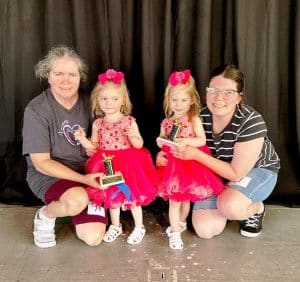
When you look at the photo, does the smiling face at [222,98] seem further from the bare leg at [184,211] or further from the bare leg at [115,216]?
the bare leg at [115,216]

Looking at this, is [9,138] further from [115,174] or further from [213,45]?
[213,45]

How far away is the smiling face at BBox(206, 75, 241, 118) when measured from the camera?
2.37 m

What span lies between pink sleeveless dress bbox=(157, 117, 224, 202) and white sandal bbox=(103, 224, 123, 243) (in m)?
0.31

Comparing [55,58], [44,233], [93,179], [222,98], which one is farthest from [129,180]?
[55,58]

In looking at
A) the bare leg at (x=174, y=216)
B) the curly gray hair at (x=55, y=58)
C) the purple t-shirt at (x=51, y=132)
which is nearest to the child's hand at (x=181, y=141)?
the bare leg at (x=174, y=216)

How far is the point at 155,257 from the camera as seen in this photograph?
233cm

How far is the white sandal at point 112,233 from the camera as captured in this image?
8.12 feet

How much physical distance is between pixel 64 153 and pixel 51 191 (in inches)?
8.1

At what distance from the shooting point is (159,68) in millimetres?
2795

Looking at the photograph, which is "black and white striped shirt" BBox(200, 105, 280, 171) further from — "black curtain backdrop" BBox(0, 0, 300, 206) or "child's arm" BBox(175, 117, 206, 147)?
"black curtain backdrop" BBox(0, 0, 300, 206)

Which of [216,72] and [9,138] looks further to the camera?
[9,138]

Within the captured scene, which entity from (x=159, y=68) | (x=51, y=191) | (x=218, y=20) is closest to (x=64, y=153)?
(x=51, y=191)

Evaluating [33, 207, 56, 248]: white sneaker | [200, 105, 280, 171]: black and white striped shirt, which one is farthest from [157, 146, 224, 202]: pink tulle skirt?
[33, 207, 56, 248]: white sneaker

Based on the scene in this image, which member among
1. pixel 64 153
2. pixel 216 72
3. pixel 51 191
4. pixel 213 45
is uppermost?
pixel 213 45
